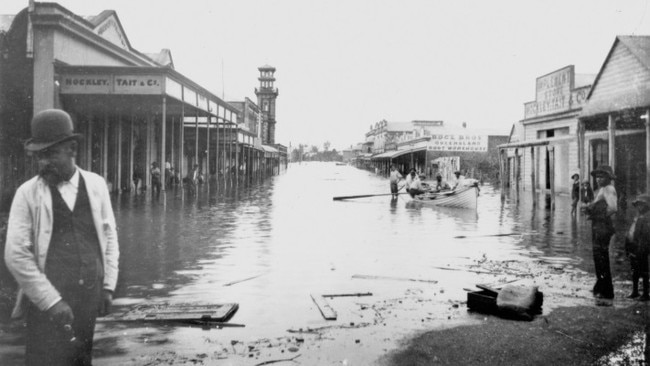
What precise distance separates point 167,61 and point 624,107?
→ 28.4 meters

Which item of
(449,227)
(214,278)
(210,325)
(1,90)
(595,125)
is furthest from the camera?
(595,125)

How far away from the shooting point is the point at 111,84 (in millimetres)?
21781

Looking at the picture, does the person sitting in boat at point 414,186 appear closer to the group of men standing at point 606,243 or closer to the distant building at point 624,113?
the distant building at point 624,113

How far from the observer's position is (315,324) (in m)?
6.07

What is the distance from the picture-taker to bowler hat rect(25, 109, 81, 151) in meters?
3.20

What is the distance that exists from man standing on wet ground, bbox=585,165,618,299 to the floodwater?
0.33 m

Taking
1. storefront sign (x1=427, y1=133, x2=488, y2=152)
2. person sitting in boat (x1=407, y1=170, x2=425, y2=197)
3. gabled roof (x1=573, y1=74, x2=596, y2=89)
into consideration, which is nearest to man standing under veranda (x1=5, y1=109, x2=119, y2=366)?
person sitting in boat (x1=407, y1=170, x2=425, y2=197)

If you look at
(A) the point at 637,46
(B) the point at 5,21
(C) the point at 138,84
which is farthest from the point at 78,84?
(A) the point at 637,46

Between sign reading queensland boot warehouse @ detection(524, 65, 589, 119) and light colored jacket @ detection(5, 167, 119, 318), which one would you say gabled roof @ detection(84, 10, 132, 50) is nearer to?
sign reading queensland boot warehouse @ detection(524, 65, 589, 119)

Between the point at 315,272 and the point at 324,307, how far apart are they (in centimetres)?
238

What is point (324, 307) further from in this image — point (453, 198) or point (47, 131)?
point (453, 198)

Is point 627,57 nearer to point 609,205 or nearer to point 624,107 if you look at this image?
point 624,107

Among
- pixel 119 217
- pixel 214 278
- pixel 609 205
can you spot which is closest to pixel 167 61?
pixel 119 217

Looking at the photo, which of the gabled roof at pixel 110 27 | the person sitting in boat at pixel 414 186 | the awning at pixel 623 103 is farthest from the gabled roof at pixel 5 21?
the awning at pixel 623 103
